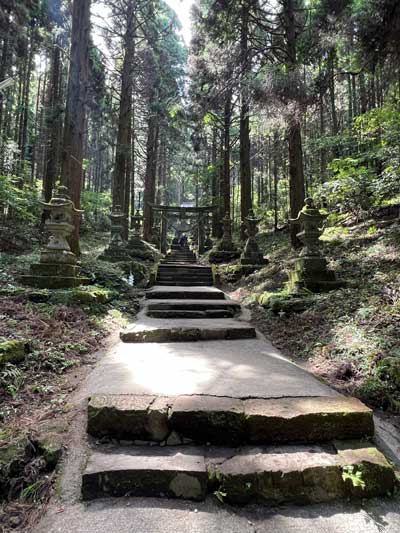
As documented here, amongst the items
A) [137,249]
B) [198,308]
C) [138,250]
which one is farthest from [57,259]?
[137,249]

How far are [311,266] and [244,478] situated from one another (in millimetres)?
4354

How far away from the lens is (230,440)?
2006 mm

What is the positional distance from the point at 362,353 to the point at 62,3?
53.5 feet

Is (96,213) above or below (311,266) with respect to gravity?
above

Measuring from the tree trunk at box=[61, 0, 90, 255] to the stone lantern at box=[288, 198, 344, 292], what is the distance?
16.3 feet

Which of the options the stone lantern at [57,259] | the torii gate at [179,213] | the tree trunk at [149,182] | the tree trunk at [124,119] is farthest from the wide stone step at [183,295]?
the tree trunk at [149,182]

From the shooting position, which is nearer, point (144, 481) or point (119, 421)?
point (144, 481)

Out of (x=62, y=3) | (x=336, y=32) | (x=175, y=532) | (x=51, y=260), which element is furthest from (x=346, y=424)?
(x=62, y=3)

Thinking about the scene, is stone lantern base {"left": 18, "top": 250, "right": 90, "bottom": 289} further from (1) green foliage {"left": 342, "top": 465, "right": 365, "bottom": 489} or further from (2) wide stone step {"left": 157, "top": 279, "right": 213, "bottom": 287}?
(1) green foliage {"left": 342, "top": 465, "right": 365, "bottom": 489}

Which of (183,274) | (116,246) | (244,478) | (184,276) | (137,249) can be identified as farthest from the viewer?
(137,249)

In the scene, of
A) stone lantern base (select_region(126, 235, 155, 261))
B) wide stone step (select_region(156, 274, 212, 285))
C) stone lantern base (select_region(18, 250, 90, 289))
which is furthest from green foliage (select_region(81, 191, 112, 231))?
stone lantern base (select_region(18, 250, 90, 289))

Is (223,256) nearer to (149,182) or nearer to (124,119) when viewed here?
(124,119)

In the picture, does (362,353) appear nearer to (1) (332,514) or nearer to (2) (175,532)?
(1) (332,514)

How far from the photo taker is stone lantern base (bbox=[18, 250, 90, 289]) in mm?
5285
